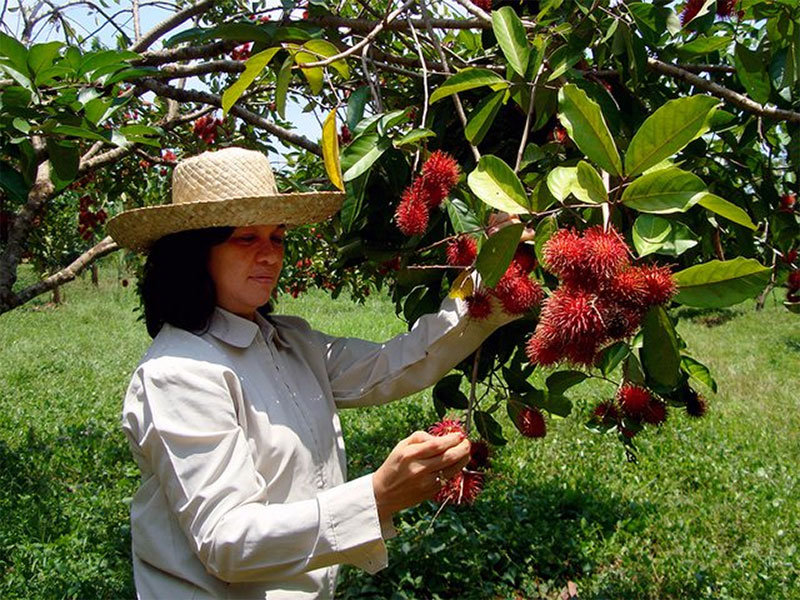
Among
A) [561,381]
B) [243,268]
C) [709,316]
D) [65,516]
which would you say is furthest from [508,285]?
[709,316]

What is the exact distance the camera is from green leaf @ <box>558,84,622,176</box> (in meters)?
0.79

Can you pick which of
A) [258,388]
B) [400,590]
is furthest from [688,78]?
[400,590]

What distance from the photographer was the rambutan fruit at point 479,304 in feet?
3.51

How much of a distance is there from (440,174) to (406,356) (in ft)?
1.28

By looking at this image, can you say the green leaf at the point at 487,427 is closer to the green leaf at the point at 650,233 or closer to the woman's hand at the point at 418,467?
the woman's hand at the point at 418,467

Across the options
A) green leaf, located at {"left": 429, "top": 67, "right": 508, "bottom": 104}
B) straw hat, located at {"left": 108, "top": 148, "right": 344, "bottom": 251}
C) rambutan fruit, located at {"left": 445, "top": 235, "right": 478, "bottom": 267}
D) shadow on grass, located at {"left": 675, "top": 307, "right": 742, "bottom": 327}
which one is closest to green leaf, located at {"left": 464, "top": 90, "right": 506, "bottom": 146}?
green leaf, located at {"left": 429, "top": 67, "right": 508, "bottom": 104}

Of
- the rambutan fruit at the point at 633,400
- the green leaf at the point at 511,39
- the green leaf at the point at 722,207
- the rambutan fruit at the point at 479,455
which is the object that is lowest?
the rambutan fruit at the point at 479,455

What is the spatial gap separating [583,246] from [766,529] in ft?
8.98

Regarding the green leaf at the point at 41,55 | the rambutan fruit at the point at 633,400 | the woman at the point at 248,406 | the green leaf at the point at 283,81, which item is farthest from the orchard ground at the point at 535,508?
the green leaf at the point at 41,55

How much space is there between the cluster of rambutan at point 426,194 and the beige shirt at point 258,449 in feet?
0.73

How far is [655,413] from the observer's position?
106 centimetres

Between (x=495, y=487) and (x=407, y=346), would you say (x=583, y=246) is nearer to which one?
(x=407, y=346)

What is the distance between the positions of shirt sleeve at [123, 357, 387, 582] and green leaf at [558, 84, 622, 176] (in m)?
0.48

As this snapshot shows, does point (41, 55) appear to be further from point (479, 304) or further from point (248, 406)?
point (479, 304)
